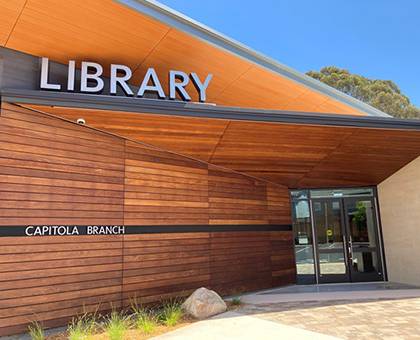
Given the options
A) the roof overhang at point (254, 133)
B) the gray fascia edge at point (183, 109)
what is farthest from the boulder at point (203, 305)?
the gray fascia edge at point (183, 109)

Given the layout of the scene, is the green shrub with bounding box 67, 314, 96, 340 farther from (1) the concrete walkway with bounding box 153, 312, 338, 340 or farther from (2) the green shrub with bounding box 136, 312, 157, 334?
(1) the concrete walkway with bounding box 153, 312, 338, 340

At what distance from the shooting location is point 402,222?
9305 millimetres

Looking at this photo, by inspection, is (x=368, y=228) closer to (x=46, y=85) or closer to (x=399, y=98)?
(x=46, y=85)

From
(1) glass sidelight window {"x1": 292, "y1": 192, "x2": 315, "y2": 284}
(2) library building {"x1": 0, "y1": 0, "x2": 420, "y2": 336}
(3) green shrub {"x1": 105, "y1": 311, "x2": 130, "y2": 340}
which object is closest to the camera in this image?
(3) green shrub {"x1": 105, "y1": 311, "x2": 130, "y2": 340}

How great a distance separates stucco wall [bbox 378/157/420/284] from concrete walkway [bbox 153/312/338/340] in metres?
5.50

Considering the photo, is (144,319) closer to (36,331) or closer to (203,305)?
(203,305)

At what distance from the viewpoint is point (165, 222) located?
23.5 feet

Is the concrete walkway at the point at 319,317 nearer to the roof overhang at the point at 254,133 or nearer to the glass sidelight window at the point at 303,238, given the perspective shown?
the glass sidelight window at the point at 303,238

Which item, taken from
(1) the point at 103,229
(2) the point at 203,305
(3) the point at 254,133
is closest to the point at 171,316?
(2) the point at 203,305

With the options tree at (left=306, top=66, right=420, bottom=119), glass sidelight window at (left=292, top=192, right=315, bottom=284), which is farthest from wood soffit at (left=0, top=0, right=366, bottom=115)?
tree at (left=306, top=66, right=420, bottom=119)

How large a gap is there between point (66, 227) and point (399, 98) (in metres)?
28.3

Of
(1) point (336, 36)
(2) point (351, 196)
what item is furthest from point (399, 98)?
(2) point (351, 196)

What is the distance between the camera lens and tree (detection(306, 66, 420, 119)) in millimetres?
26938

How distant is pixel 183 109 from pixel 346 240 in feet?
22.5
